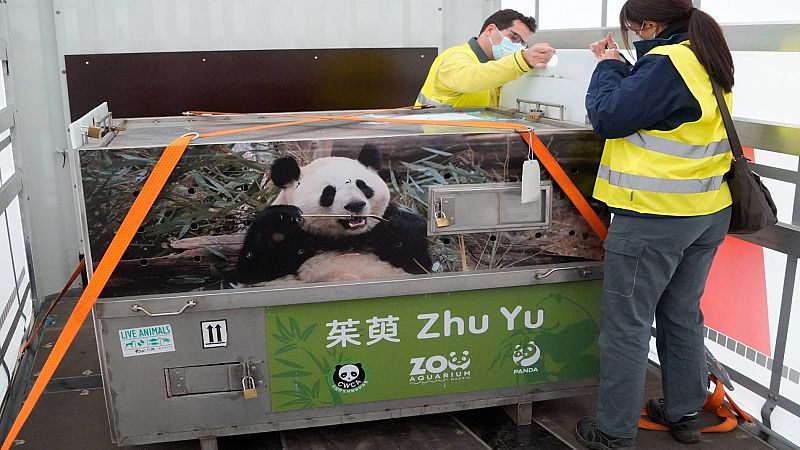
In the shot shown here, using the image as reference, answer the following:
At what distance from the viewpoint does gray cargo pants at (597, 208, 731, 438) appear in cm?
263

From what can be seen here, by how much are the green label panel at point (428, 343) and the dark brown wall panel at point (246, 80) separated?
→ 7.30ft

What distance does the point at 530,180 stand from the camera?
2699mm

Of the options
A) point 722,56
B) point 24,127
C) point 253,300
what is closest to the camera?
point 722,56

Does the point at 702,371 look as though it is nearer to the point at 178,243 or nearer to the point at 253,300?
the point at 253,300

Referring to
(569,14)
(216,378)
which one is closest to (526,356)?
(216,378)

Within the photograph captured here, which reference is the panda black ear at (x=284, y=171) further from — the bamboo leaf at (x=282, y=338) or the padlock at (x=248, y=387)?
the padlock at (x=248, y=387)

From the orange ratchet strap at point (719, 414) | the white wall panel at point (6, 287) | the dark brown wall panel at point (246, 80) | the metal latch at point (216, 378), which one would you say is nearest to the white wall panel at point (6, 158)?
the white wall panel at point (6, 287)

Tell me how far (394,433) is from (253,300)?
862mm

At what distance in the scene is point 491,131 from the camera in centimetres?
274

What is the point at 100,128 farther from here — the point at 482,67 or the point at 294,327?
the point at 482,67

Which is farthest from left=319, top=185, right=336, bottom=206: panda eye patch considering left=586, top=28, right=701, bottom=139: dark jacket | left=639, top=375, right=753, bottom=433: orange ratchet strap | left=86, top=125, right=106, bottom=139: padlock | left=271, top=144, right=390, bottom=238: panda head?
left=639, top=375, right=753, bottom=433: orange ratchet strap

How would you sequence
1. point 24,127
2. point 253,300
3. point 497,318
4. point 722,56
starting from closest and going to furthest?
1. point 722,56
2. point 253,300
3. point 497,318
4. point 24,127

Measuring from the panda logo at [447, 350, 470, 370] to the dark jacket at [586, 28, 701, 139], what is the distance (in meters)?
0.98

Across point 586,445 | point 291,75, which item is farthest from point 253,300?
point 291,75
